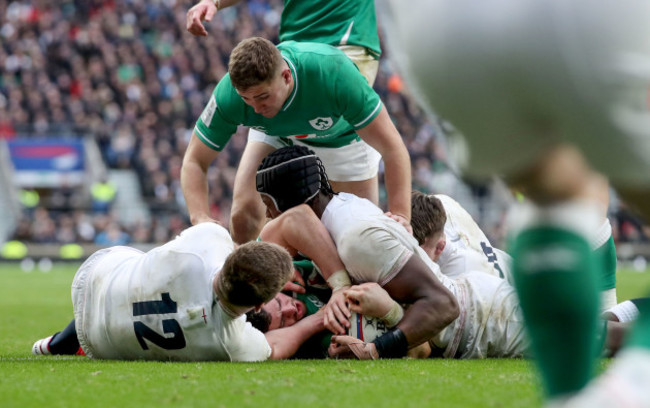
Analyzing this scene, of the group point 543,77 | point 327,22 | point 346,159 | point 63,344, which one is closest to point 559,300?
point 543,77

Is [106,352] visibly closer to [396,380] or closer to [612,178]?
[396,380]

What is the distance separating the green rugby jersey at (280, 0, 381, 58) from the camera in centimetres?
680

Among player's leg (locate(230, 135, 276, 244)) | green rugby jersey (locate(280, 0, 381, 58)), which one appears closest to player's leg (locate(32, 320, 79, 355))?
player's leg (locate(230, 135, 276, 244))

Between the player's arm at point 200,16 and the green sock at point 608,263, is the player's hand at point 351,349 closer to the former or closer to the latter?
the green sock at point 608,263

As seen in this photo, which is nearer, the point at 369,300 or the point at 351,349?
the point at 369,300

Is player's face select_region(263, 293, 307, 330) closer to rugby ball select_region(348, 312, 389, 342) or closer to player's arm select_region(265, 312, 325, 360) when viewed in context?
player's arm select_region(265, 312, 325, 360)

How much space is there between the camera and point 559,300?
2088 mm

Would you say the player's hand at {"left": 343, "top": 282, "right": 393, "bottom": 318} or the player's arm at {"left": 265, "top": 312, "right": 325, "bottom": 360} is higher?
the player's hand at {"left": 343, "top": 282, "right": 393, "bottom": 318}

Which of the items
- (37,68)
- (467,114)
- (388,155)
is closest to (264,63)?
(388,155)

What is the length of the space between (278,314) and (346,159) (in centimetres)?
220

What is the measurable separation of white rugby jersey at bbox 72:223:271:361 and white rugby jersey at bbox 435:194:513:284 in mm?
1504

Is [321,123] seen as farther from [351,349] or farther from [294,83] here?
[351,349]

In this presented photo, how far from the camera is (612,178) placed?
210 cm

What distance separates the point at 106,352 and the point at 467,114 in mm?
3230
